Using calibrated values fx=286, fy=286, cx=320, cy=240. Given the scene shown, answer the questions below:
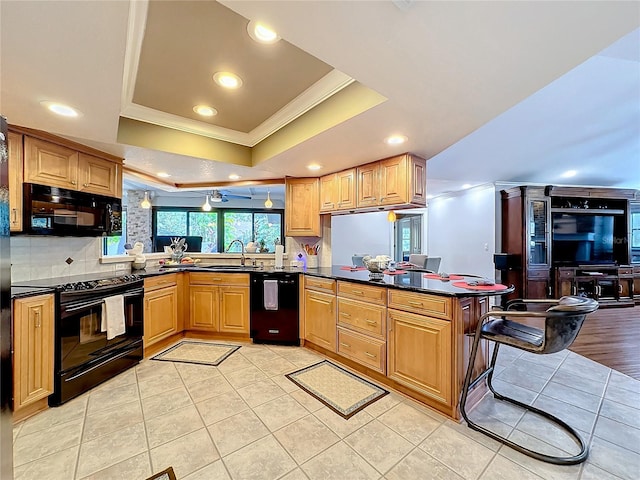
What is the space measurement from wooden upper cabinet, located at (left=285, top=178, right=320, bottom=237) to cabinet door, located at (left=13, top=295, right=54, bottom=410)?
2.54m

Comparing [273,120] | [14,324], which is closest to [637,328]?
[273,120]

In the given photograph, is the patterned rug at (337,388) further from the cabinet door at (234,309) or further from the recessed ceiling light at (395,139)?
the recessed ceiling light at (395,139)

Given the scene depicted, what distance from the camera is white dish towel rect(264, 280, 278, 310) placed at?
11.0ft

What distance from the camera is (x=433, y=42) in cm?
130

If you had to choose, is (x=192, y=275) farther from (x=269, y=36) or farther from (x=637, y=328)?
(x=637, y=328)

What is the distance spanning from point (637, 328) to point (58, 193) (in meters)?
7.09

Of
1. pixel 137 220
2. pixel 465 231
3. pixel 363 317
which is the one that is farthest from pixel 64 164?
pixel 465 231

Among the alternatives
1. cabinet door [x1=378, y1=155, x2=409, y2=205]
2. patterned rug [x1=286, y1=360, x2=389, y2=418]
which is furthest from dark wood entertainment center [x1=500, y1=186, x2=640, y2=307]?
patterned rug [x1=286, y1=360, x2=389, y2=418]

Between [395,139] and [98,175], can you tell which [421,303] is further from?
[98,175]

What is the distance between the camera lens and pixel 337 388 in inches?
94.2

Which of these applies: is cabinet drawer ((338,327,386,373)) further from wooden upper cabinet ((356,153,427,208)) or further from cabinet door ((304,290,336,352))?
wooden upper cabinet ((356,153,427,208))

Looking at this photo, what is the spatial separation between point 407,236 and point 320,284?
20.7ft

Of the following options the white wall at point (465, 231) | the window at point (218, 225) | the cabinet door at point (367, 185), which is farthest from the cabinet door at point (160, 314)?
the white wall at point (465, 231)

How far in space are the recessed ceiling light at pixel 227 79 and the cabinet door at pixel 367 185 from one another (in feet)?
5.16
